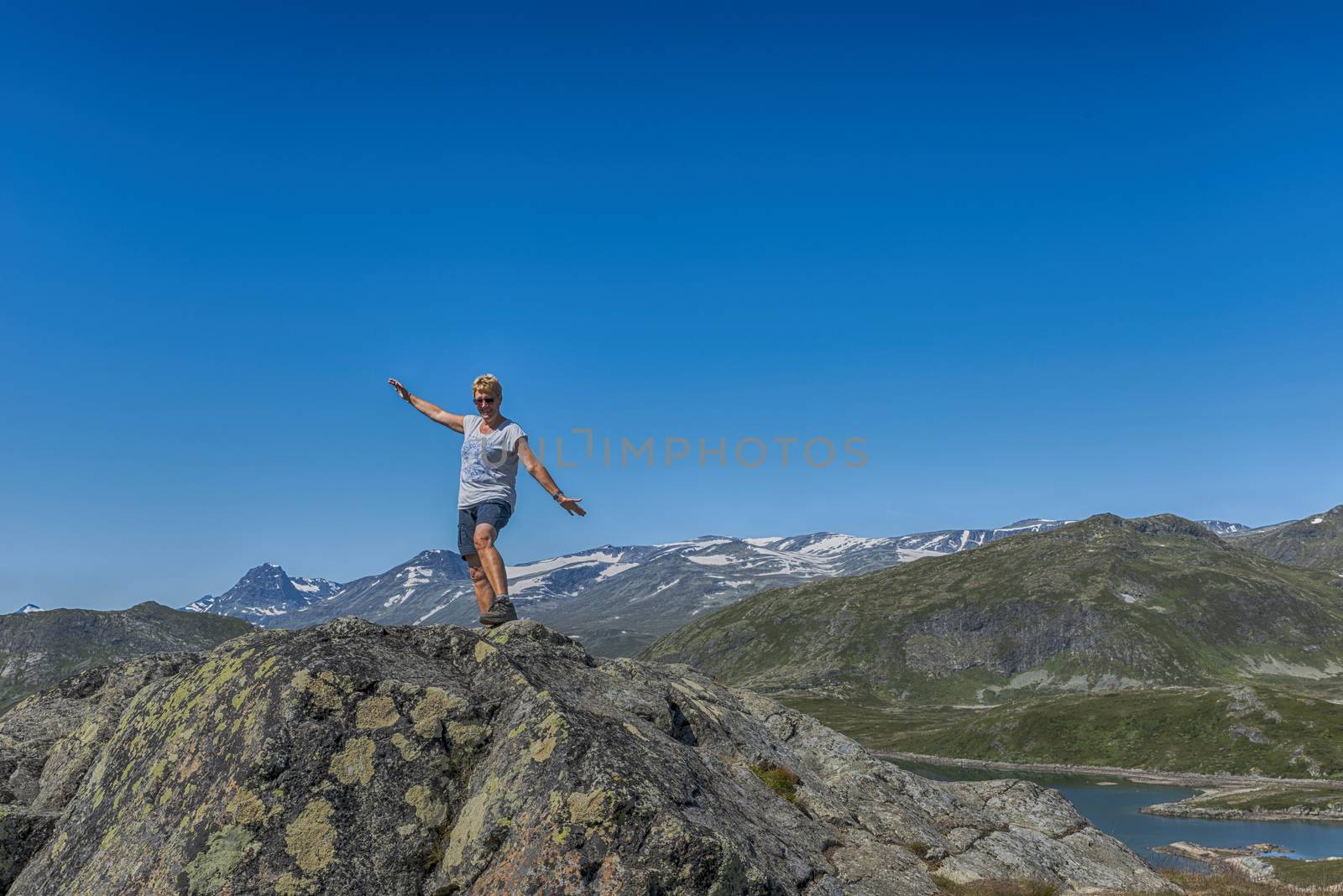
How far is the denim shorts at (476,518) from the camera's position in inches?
661

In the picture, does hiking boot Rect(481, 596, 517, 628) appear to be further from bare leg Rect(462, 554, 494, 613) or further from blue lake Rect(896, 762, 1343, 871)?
blue lake Rect(896, 762, 1343, 871)

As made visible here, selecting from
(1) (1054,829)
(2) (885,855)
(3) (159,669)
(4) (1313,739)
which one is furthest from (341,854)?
(4) (1313,739)

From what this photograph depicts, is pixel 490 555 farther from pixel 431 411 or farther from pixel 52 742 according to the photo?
pixel 52 742

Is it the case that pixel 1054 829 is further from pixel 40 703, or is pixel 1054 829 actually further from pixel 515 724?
pixel 40 703

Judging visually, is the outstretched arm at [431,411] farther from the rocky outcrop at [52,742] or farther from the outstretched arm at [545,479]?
the rocky outcrop at [52,742]

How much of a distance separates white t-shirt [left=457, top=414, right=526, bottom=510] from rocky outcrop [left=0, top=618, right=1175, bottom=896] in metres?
2.73

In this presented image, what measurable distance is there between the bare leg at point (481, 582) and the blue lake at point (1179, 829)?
9639 centimetres

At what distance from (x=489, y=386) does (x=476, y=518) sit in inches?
108

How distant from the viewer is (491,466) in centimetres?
1684

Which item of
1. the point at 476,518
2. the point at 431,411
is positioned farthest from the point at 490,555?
the point at 431,411

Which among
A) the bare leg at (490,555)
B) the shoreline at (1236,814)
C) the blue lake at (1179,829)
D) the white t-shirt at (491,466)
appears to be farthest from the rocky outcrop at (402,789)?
the shoreline at (1236,814)

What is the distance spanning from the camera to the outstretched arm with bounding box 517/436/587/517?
16.1 m

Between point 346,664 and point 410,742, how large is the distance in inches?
67.1

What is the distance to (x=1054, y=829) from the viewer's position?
24062mm
